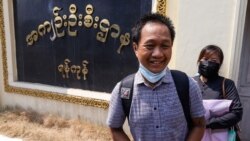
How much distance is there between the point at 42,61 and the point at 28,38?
0.50 meters

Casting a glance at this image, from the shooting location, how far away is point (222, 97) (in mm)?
2250

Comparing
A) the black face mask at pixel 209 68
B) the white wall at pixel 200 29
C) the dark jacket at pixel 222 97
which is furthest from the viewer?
Result: the white wall at pixel 200 29

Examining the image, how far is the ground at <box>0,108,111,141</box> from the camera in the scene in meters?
4.05

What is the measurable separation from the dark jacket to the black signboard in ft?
5.57

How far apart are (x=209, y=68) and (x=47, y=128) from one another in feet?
9.98

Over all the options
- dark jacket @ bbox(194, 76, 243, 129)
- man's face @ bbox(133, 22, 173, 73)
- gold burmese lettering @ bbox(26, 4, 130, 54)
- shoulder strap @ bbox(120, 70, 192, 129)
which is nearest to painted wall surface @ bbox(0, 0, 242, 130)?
dark jacket @ bbox(194, 76, 243, 129)

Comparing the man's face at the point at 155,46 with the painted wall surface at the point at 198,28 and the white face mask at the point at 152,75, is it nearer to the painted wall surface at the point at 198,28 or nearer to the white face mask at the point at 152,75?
the white face mask at the point at 152,75

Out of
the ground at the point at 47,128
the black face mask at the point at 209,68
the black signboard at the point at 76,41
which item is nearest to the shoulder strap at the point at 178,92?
the black face mask at the point at 209,68

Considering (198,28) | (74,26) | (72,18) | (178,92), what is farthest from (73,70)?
(178,92)

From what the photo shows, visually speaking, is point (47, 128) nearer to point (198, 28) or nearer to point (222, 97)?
point (198, 28)

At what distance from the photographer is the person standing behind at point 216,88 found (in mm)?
2160

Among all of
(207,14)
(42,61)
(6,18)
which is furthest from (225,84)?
(6,18)

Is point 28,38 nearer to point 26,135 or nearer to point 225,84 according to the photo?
point 26,135

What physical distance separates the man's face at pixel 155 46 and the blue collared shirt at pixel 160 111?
97 mm
